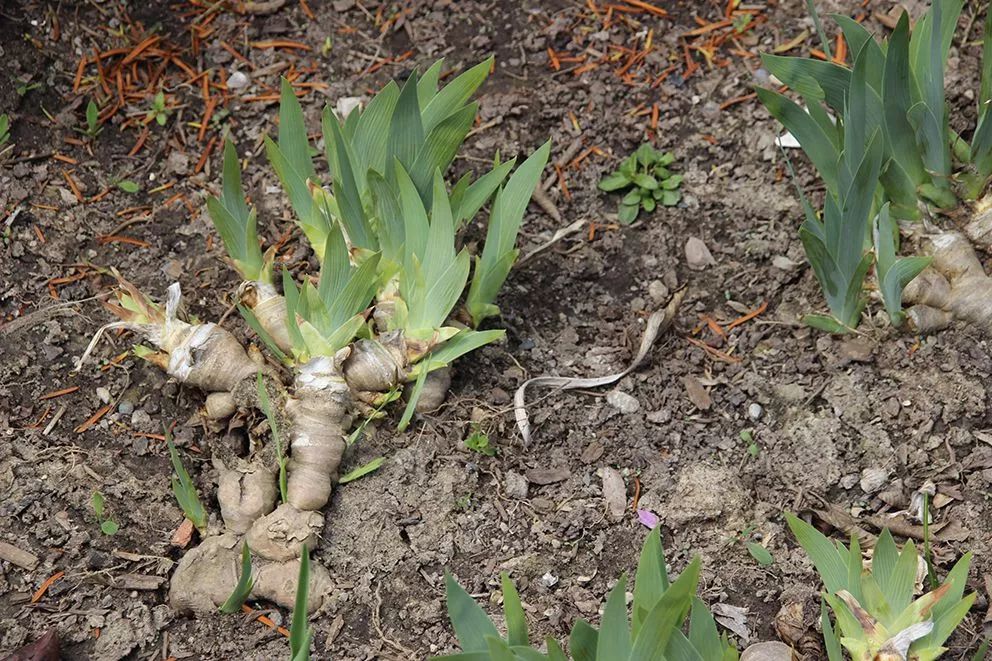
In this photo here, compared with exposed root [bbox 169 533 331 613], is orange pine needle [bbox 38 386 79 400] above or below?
above

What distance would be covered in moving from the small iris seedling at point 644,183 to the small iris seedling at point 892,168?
51 cm

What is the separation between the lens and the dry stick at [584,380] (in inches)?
90.4

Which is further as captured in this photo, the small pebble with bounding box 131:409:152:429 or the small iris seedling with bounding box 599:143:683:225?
the small iris seedling with bounding box 599:143:683:225

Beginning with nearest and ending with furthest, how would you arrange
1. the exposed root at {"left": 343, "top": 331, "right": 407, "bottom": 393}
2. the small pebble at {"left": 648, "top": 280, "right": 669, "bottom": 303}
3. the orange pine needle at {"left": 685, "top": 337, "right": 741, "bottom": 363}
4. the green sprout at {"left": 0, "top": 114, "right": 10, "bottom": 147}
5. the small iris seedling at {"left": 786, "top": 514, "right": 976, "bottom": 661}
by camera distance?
the small iris seedling at {"left": 786, "top": 514, "right": 976, "bottom": 661}
the exposed root at {"left": 343, "top": 331, "right": 407, "bottom": 393}
the orange pine needle at {"left": 685, "top": 337, "right": 741, "bottom": 363}
the small pebble at {"left": 648, "top": 280, "right": 669, "bottom": 303}
the green sprout at {"left": 0, "top": 114, "right": 10, "bottom": 147}

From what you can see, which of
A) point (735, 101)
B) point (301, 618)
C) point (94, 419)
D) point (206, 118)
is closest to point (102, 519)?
point (94, 419)

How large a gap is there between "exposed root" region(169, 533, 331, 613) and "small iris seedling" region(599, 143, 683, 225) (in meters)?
1.26

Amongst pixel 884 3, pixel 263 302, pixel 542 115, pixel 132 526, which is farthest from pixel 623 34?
pixel 132 526

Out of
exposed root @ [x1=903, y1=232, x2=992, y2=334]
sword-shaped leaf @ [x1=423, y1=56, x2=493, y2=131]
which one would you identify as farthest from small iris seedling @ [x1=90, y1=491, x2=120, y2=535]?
exposed root @ [x1=903, y1=232, x2=992, y2=334]

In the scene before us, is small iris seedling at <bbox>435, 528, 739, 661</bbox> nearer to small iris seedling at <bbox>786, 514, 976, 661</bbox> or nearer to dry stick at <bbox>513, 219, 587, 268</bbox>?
small iris seedling at <bbox>786, 514, 976, 661</bbox>

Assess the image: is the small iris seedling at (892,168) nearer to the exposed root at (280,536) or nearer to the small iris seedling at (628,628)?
the small iris seedling at (628,628)

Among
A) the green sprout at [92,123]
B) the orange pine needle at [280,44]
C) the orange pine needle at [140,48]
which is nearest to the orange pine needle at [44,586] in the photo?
the green sprout at [92,123]

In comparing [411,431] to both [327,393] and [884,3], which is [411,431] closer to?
[327,393]

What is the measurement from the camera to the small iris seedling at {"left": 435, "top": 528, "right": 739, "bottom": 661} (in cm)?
145

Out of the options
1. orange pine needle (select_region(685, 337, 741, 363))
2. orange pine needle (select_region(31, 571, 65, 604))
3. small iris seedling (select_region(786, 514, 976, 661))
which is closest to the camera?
small iris seedling (select_region(786, 514, 976, 661))
